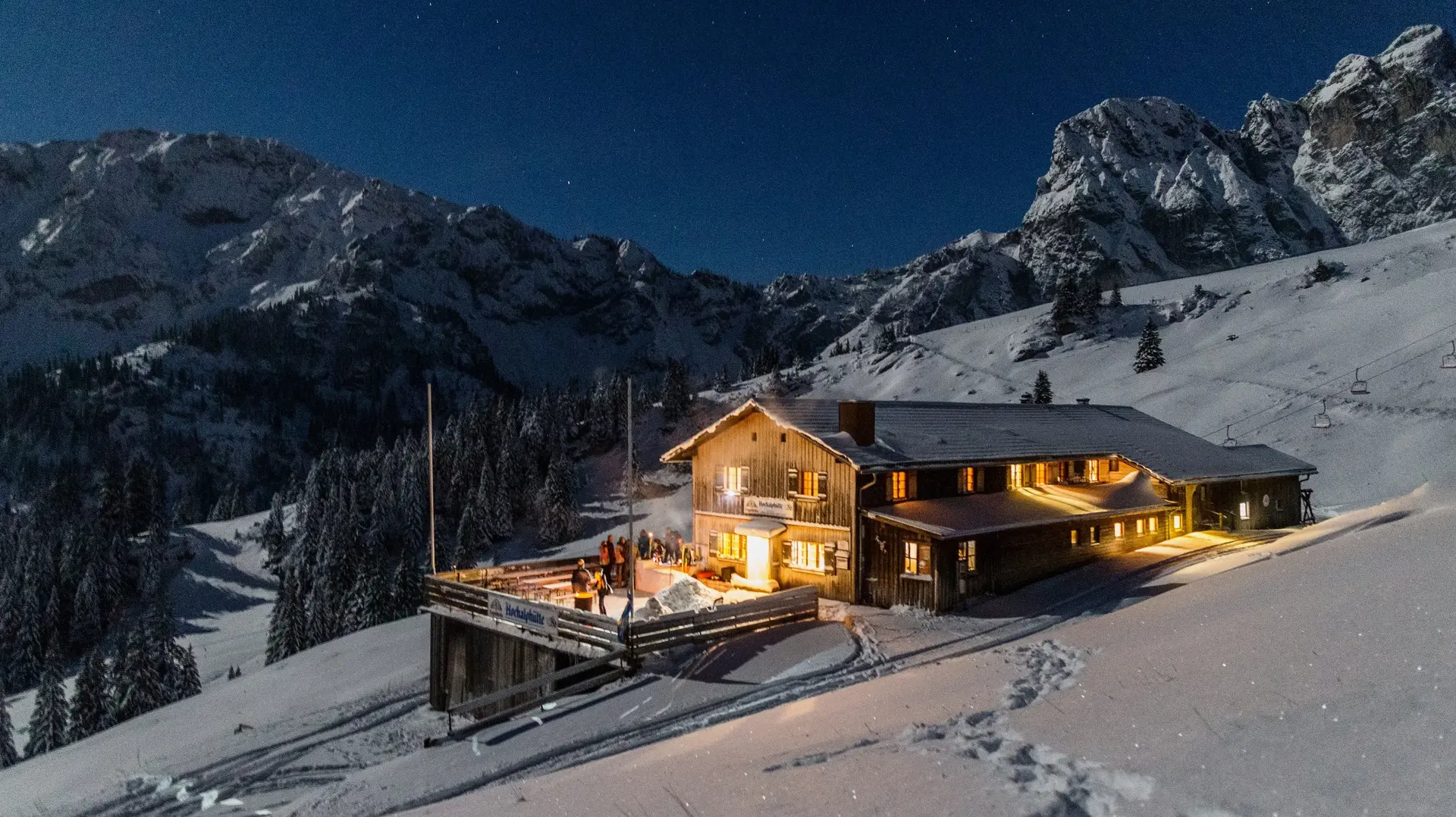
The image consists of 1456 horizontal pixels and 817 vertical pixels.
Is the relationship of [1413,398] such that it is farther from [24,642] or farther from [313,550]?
[24,642]

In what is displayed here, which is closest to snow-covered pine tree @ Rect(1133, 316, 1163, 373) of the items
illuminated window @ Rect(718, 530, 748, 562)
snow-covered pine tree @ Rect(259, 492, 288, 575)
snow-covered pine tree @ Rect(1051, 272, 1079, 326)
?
snow-covered pine tree @ Rect(1051, 272, 1079, 326)

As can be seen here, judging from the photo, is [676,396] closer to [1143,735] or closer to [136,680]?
[136,680]

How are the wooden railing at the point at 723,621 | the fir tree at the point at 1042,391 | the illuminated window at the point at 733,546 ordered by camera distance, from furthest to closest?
the fir tree at the point at 1042,391 < the illuminated window at the point at 733,546 < the wooden railing at the point at 723,621

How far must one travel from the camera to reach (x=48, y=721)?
154ft

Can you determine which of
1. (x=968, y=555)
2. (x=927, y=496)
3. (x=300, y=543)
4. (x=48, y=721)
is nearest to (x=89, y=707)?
(x=48, y=721)

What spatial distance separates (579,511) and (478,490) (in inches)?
463

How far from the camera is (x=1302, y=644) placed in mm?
9281

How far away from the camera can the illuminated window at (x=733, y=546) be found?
3083 cm

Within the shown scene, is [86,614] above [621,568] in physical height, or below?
below

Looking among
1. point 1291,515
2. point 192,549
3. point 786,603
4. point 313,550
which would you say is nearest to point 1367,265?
point 1291,515

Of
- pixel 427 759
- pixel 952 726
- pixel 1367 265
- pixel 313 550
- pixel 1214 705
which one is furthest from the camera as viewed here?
pixel 1367 265

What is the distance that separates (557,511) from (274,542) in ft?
121

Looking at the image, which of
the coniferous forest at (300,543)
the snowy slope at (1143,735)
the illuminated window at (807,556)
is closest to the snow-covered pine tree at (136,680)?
the coniferous forest at (300,543)

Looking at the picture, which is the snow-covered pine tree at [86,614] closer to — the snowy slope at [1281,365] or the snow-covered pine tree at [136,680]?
the snow-covered pine tree at [136,680]
